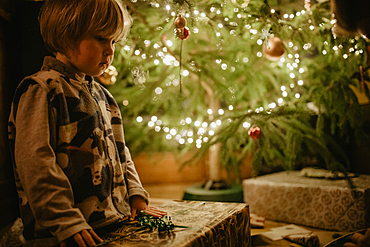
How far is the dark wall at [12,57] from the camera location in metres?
1.10

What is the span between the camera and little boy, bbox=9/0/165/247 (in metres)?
0.60

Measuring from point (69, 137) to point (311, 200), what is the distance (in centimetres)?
143

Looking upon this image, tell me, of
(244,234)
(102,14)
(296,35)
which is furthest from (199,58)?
(244,234)

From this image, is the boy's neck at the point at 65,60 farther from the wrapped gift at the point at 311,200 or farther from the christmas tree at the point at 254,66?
the wrapped gift at the point at 311,200

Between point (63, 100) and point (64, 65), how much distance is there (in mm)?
130

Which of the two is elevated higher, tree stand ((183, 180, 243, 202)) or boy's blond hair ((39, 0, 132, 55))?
boy's blond hair ((39, 0, 132, 55))

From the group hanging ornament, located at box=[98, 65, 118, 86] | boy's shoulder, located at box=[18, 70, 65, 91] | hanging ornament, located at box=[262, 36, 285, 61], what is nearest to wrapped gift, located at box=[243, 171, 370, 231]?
hanging ornament, located at box=[262, 36, 285, 61]

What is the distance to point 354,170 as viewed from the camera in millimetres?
1837

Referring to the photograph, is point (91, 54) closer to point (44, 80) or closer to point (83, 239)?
point (44, 80)

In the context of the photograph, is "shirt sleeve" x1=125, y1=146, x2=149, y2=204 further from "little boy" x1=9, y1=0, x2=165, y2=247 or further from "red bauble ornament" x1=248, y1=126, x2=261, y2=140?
"red bauble ornament" x1=248, y1=126, x2=261, y2=140

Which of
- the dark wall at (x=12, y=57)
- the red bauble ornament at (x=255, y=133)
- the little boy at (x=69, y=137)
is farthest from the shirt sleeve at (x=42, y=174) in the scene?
the red bauble ornament at (x=255, y=133)

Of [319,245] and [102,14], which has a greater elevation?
[102,14]

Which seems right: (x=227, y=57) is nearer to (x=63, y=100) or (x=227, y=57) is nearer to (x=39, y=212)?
(x=63, y=100)

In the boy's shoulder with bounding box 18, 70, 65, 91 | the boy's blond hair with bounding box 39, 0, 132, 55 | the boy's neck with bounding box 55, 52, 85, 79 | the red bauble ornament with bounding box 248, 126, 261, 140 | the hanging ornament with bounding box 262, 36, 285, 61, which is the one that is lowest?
the red bauble ornament with bounding box 248, 126, 261, 140
